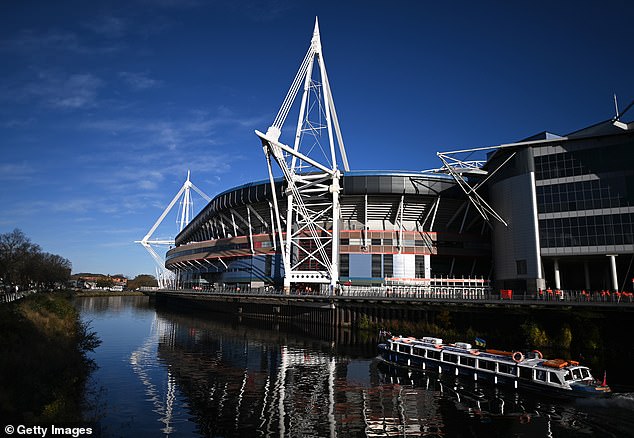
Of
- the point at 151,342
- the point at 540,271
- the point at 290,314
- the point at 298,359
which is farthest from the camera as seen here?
the point at 290,314

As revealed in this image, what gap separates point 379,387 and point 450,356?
6259 millimetres

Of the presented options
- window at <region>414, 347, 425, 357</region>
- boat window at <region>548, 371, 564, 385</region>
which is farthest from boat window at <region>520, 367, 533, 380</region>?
window at <region>414, 347, 425, 357</region>

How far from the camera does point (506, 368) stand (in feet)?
80.9

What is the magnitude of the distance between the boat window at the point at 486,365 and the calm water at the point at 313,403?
128 centimetres

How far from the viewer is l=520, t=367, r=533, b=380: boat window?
23.2 metres

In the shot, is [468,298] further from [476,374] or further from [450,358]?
[476,374]

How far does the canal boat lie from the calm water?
0.75 metres

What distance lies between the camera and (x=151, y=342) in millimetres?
43344

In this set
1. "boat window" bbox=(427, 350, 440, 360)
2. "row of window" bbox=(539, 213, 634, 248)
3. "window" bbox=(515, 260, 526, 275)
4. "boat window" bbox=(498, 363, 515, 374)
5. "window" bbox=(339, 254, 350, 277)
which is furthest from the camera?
"window" bbox=(339, 254, 350, 277)

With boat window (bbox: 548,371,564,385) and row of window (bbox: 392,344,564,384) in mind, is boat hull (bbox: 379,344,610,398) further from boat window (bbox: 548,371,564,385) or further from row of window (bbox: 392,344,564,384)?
boat window (bbox: 548,371,564,385)

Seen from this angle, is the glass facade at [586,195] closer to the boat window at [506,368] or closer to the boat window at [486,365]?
the boat window at [486,365]

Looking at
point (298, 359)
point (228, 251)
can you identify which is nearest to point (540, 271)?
point (298, 359)

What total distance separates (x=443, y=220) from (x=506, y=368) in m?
49.7

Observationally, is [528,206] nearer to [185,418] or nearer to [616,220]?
[616,220]
